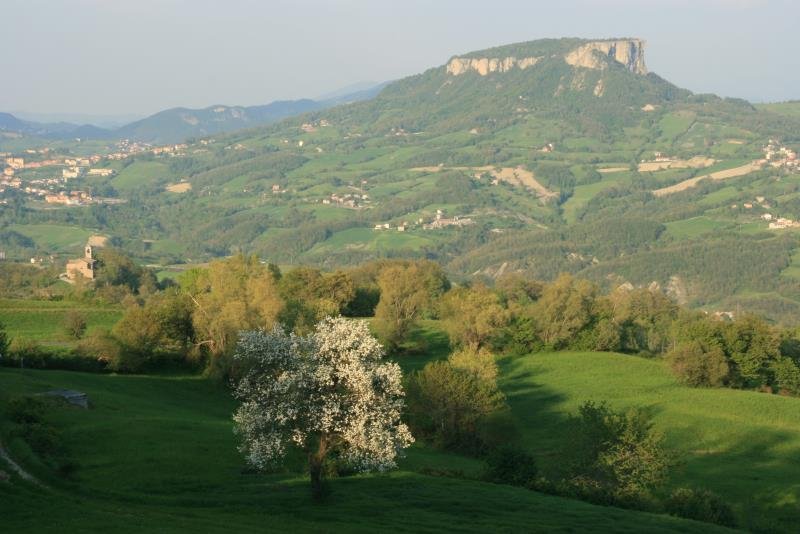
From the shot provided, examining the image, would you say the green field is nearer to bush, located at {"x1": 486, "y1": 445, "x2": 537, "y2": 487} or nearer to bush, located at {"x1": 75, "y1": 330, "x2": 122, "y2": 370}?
bush, located at {"x1": 75, "y1": 330, "x2": 122, "y2": 370}

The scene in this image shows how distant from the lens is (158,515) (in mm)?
28688

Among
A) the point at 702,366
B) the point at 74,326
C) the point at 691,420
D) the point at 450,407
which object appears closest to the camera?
the point at 450,407

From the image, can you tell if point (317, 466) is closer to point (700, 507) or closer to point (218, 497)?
point (218, 497)

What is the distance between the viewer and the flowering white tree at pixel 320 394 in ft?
107

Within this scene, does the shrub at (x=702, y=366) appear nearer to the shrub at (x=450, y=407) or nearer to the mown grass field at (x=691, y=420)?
the mown grass field at (x=691, y=420)

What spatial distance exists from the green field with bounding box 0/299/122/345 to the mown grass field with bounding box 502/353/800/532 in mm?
36086

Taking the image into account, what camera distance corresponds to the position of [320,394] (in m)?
33.1

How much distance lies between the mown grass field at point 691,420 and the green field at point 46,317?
36.1 meters

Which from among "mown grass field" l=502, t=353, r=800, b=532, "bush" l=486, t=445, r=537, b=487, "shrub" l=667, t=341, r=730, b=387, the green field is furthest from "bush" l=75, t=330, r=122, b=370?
"shrub" l=667, t=341, r=730, b=387

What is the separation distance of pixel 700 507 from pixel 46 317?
2494 inches

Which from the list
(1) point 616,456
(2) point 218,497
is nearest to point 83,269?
(1) point 616,456

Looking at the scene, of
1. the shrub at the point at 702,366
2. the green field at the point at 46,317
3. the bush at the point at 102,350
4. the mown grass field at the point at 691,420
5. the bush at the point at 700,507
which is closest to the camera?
the bush at the point at 700,507

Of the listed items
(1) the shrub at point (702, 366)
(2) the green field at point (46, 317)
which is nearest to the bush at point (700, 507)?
(1) the shrub at point (702, 366)

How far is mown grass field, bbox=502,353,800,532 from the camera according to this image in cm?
5040
